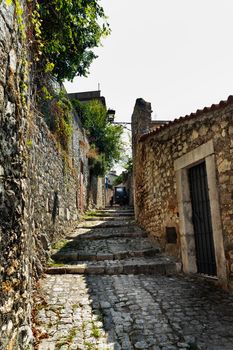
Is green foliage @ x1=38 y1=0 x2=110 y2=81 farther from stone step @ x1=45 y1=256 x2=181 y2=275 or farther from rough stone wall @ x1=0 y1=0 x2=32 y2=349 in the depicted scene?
stone step @ x1=45 y1=256 x2=181 y2=275

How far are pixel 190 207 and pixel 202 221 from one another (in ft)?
1.29

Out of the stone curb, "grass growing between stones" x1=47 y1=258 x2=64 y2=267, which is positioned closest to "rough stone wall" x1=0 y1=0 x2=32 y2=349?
the stone curb

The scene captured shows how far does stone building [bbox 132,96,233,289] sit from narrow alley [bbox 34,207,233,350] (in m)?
0.43

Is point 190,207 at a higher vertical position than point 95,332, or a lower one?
higher

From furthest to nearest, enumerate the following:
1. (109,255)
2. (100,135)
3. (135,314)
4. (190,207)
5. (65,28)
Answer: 1. (100,135)
2. (109,255)
3. (190,207)
4. (65,28)
5. (135,314)

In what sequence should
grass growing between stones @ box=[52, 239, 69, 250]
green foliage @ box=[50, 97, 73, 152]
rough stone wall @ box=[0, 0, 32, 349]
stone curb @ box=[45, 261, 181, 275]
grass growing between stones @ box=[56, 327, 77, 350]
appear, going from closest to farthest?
rough stone wall @ box=[0, 0, 32, 349] < grass growing between stones @ box=[56, 327, 77, 350] < stone curb @ box=[45, 261, 181, 275] < grass growing between stones @ box=[52, 239, 69, 250] < green foliage @ box=[50, 97, 73, 152]

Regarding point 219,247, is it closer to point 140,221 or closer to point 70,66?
point 140,221

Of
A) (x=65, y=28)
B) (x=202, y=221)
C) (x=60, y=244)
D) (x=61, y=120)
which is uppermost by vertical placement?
(x=65, y=28)

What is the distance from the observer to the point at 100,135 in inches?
620

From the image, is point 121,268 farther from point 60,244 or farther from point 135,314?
point 60,244

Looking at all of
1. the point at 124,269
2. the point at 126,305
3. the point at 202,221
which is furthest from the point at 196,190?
the point at 126,305

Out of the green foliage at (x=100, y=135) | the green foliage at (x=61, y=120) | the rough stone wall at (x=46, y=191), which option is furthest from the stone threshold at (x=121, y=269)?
the green foliage at (x=100, y=135)

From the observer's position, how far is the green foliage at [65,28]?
4.49m

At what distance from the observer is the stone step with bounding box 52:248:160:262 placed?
229 inches
